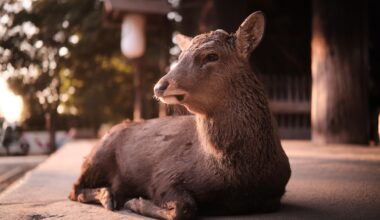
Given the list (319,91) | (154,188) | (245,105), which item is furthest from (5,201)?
(319,91)

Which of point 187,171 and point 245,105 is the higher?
point 245,105

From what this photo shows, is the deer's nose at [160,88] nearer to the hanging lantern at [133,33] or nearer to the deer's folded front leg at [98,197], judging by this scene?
the deer's folded front leg at [98,197]

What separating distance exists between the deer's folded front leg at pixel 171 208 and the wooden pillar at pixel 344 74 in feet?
14.1

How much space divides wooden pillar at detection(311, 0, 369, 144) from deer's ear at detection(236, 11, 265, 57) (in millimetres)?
3997

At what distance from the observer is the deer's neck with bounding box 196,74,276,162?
2.55 m

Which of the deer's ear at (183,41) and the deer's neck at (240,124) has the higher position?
the deer's ear at (183,41)

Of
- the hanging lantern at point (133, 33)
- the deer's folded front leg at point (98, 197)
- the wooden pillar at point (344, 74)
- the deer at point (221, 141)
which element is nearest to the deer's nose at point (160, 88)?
the deer at point (221, 141)

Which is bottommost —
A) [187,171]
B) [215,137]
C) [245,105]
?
[187,171]

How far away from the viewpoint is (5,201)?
3383 mm

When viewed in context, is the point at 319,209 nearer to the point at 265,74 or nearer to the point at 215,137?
the point at 215,137

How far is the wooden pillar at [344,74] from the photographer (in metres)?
6.27

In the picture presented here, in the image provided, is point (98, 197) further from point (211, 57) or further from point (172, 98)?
point (211, 57)

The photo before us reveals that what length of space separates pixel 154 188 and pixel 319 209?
3.49ft

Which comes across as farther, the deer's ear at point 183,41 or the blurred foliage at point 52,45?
the blurred foliage at point 52,45
